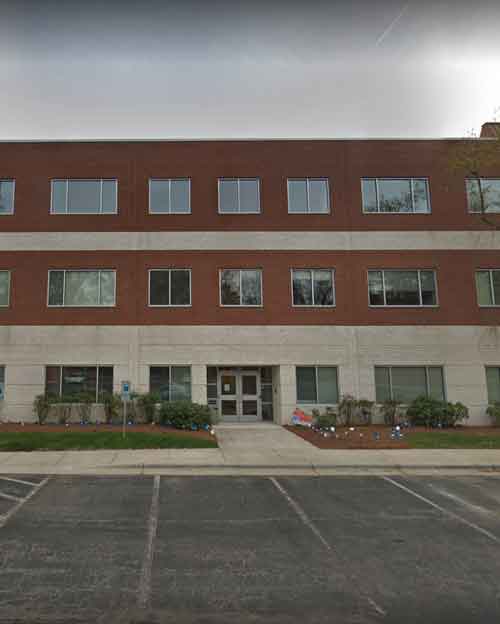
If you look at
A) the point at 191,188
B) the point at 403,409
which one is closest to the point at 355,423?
the point at 403,409

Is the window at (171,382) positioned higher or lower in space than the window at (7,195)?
lower

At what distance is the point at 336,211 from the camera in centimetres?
2072

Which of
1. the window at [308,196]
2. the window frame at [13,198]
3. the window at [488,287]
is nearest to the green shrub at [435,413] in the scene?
the window at [488,287]

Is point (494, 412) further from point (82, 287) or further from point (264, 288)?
point (82, 287)

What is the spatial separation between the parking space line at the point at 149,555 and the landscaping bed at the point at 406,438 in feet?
22.8

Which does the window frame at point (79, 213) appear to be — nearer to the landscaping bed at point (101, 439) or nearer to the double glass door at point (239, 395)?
the double glass door at point (239, 395)

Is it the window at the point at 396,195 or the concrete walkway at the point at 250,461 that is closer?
the concrete walkway at the point at 250,461

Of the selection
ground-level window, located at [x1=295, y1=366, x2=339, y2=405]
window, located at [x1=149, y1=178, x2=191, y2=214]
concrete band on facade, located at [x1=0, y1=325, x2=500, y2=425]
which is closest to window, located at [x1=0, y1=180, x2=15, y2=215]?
concrete band on facade, located at [x1=0, y1=325, x2=500, y2=425]

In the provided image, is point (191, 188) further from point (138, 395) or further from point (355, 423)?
point (355, 423)

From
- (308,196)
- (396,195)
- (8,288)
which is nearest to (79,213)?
(8,288)

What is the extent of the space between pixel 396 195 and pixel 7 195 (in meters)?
17.2

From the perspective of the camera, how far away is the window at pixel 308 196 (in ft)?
68.3

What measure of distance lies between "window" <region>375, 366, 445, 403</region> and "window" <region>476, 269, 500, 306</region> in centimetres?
361

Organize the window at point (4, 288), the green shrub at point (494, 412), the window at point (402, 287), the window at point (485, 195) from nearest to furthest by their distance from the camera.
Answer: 1. the green shrub at point (494, 412)
2. the window at point (4, 288)
3. the window at point (402, 287)
4. the window at point (485, 195)
